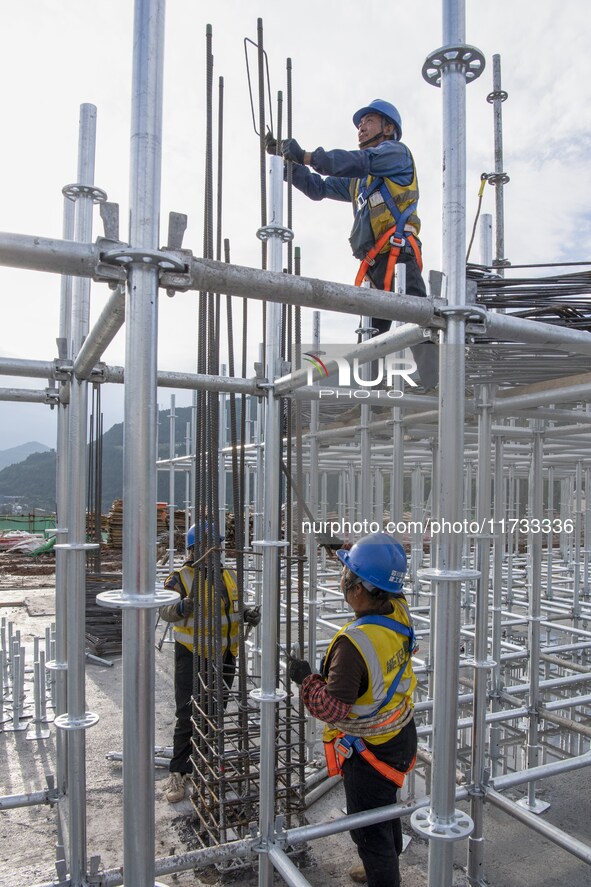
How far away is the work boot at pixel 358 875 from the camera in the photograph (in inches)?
144

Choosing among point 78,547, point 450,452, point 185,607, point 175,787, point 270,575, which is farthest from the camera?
point 175,787

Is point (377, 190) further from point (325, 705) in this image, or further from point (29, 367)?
point (325, 705)

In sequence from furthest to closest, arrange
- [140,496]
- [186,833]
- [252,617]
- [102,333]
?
[252,617] → [186,833] → [102,333] → [140,496]

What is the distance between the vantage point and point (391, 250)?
3.31m

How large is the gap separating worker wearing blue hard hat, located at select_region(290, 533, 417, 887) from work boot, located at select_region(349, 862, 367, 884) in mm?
713

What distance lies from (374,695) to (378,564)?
562 mm

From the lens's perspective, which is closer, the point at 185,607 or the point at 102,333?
the point at 102,333

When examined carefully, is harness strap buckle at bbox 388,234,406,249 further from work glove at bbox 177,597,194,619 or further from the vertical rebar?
work glove at bbox 177,597,194,619

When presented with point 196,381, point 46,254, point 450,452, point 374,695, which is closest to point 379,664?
point 374,695

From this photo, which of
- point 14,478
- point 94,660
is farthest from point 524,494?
point 14,478

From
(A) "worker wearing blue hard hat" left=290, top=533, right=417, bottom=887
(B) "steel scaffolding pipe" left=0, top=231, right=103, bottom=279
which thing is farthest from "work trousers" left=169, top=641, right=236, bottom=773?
(B) "steel scaffolding pipe" left=0, top=231, right=103, bottom=279

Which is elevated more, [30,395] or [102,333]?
[102,333]

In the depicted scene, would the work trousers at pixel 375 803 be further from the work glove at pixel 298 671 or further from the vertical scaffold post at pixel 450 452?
the vertical scaffold post at pixel 450 452

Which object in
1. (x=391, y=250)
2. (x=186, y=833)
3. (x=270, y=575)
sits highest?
(x=391, y=250)
